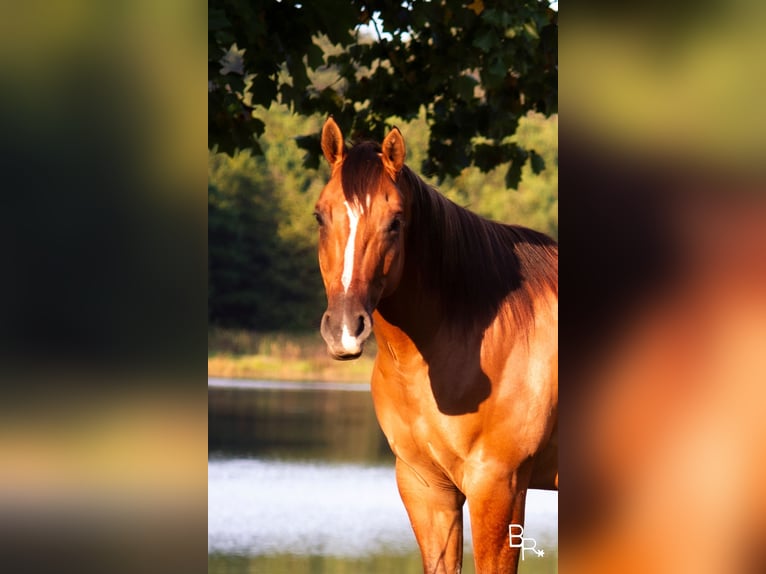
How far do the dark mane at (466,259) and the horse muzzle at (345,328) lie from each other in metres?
0.52

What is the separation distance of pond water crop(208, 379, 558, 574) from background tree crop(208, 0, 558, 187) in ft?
9.15

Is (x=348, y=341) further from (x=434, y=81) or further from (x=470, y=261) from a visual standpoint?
(x=434, y=81)

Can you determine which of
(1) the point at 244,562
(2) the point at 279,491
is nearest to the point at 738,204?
(1) the point at 244,562

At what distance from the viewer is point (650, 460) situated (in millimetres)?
1183

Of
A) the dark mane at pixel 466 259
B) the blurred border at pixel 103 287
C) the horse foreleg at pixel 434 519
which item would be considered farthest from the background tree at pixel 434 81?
the blurred border at pixel 103 287

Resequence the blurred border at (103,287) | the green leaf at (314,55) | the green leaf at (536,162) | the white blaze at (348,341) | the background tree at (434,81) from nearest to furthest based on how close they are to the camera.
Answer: the blurred border at (103,287)
the white blaze at (348,341)
the green leaf at (314,55)
the background tree at (434,81)
the green leaf at (536,162)

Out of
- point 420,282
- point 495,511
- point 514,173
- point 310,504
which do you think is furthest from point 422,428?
point 310,504

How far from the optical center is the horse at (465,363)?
13.0 ft

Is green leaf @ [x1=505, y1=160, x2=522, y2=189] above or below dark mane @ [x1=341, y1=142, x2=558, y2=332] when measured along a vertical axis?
above

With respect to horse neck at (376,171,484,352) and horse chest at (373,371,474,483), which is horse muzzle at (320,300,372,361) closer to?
horse neck at (376,171,484,352)

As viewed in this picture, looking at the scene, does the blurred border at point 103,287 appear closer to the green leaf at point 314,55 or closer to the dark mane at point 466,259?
the dark mane at point 466,259

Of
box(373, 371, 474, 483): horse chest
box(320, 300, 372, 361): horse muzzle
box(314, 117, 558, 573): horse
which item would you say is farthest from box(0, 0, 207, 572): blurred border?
box(373, 371, 474, 483): horse chest

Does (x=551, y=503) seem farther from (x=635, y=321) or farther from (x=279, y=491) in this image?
(x=635, y=321)

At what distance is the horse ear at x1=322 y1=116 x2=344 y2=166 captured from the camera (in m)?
3.88
